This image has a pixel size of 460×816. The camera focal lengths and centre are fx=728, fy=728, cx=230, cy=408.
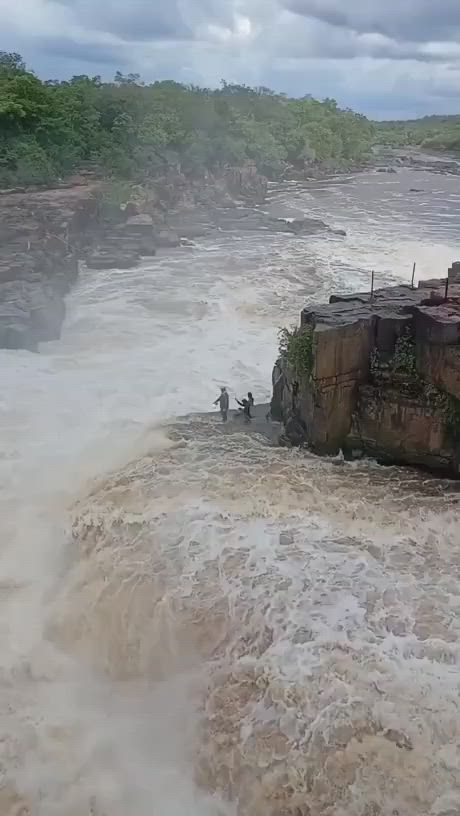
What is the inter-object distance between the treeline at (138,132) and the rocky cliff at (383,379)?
2377 cm

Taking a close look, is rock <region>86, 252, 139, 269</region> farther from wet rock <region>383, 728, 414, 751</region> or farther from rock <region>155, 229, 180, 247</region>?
wet rock <region>383, 728, 414, 751</region>

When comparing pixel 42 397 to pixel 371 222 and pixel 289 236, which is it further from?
pixel 371 222

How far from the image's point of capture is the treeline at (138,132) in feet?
109

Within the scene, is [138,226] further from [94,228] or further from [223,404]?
[223,404]

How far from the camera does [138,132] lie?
1572 inches

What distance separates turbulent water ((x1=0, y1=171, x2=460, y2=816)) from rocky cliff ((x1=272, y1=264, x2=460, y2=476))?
0.47 metres

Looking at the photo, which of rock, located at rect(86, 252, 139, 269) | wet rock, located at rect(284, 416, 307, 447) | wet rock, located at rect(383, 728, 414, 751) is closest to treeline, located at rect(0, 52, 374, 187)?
rock, located at rect(86, 252, 139, 269)

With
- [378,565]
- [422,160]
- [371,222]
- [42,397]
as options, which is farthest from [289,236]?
[422,160]

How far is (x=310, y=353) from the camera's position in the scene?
1126 centimetres

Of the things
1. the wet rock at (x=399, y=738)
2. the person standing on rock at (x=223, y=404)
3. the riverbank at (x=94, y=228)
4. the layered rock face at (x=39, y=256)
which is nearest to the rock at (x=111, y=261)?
the riverbank at (x=94, y=228)

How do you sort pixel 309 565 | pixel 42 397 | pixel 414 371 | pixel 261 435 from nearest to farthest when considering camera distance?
pixel 309 565 < pixel 414 371 < pixel 261 435 < pixel 42 397

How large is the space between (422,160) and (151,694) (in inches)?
2631

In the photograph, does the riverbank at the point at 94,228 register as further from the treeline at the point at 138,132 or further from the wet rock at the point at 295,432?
the wet rock at the point at 295,432

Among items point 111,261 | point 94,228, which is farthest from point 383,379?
point 94,228
